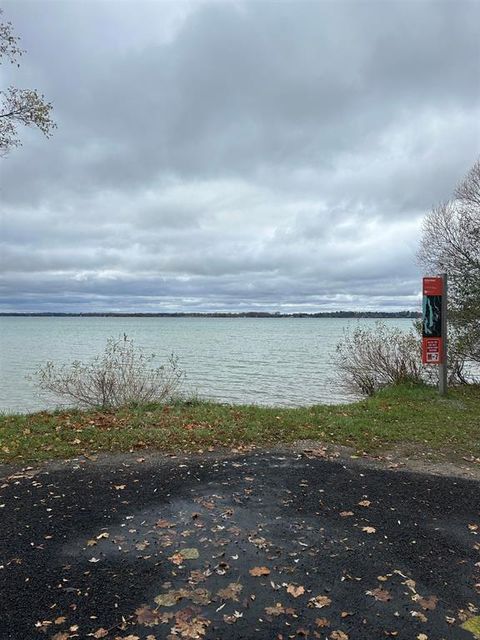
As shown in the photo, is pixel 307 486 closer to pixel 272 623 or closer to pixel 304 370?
pixel 272 623

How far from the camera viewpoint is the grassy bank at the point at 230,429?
27.2 ft

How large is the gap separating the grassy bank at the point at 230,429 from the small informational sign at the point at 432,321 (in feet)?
6.05

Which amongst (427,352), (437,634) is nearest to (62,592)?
(437,634)

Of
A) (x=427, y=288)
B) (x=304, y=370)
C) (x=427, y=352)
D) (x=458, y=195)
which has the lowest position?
(x=304, y=370)

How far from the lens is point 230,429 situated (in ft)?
30.9

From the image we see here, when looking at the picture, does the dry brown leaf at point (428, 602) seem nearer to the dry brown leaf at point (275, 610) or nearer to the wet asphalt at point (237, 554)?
the wet asphalt at point (237, 554)

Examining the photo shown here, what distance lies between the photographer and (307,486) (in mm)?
6332

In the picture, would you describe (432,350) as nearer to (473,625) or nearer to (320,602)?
(473,625)

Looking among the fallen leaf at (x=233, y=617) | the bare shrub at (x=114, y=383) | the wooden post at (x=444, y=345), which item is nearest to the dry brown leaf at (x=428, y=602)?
the fallen leaf at (x=233, y=617)

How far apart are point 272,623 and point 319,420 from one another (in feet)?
22.8

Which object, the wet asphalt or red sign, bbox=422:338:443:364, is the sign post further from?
the wet asphalt

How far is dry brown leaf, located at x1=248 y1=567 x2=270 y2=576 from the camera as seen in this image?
423 cm

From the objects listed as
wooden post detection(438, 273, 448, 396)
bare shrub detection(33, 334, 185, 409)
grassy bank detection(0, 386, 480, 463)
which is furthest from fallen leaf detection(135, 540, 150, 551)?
wooden post detection(438, 273, 448, 396)

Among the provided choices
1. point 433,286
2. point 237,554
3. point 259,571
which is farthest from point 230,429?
point 433,286
